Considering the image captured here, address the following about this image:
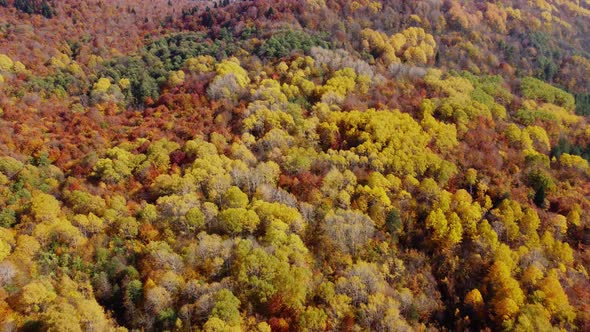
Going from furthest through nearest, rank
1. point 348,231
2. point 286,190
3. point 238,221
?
point 286,190 → point 348,231 → point 238,221

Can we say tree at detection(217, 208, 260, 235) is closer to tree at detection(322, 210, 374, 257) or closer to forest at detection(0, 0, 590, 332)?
forest at detection(0, 0, 590, 332)

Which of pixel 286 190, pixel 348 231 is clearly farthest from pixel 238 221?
pixel 348 231

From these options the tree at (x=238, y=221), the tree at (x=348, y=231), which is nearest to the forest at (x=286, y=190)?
the tree at (x=238, y=221)

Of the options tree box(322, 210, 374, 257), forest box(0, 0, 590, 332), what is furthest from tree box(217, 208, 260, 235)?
tree box(322, 210, 374, 257)

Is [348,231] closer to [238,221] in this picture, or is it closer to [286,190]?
[286,190]

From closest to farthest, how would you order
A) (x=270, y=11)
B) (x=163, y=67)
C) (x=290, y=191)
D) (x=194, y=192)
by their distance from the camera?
(x=194, y=192) < (x=290, y=191) < (x=163, y=67) < (x=270, y=11)

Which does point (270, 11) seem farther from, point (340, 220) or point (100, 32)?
point (340, 220)

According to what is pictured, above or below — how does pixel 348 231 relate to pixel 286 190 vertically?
above

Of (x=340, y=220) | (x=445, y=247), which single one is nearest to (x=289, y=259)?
(x=340, y=220)
